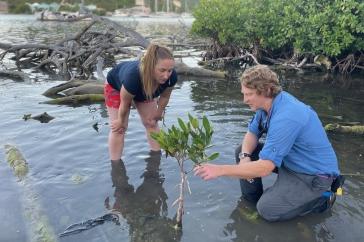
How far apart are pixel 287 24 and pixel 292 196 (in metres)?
12.1

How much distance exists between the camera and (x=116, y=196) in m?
A: 5.06

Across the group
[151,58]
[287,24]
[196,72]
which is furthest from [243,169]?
[287,24]

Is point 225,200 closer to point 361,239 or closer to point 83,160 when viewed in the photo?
point 361,239

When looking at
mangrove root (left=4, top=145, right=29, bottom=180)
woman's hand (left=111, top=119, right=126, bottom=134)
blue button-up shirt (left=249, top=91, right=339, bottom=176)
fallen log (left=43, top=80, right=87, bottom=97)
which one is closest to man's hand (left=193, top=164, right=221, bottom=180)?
blue button-up shirt (left=249, top=91, right=339, bottom=176)

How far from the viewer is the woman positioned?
477 centimetres

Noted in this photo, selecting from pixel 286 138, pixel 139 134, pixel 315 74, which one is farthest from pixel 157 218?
pixel 315 74

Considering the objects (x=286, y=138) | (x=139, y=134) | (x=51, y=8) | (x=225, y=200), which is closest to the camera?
(x=286, y=138)

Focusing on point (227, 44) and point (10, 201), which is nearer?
point (10, 201)

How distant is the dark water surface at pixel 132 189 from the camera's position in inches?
167

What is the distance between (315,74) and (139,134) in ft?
33.5

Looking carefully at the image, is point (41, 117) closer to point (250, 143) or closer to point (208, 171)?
point (250, 143)

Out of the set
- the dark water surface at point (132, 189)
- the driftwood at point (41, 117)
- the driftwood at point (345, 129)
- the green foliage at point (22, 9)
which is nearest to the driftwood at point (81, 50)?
the dark water surface at point (132, 189)

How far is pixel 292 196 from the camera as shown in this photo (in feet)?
13.7

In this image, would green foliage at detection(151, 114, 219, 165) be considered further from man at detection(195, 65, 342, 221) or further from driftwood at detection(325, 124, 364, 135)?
driftwood at detection(325, 124, 364, 135)
